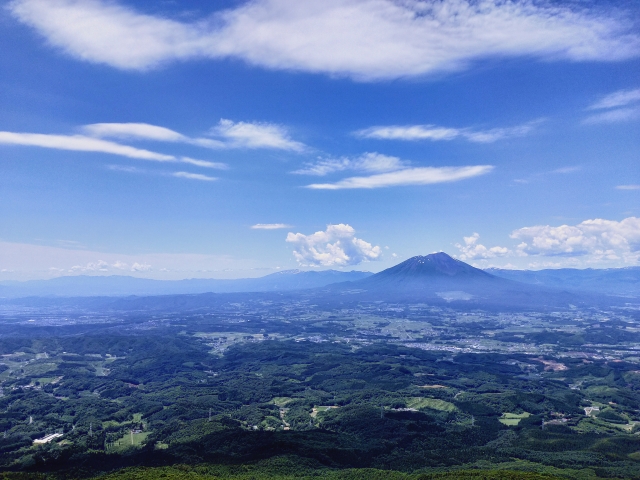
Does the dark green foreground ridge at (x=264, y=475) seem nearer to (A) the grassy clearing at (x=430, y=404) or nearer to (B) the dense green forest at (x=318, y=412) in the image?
(B) the dense green forest at (x=318, y=412)

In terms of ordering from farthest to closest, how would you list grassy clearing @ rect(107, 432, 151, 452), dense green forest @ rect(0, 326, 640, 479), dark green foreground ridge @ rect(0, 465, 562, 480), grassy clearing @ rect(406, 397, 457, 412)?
1. grassy clearing @ rect(406, 397, 457, 412)
2. grassy clearing @ rect(107, 432, 151, 452)
3. dense green forest @ rect(0, 326, 640, 479)
4. dark green foreground ridge @ rect(0, 465, 562, 480)

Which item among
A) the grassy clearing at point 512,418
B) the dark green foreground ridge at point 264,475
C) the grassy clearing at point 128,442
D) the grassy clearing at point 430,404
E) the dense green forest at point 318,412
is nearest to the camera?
the dark green foreground ridge at point 264,475

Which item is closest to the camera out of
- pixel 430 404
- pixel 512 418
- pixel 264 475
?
pixel 264 475

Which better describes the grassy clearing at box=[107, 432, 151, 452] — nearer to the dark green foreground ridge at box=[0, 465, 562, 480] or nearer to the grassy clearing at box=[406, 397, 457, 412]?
the dark green foreground ridge at box=[0, 465, 562, 480]

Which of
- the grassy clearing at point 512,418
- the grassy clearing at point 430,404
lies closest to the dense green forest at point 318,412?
the grassy clearing at point 512,418

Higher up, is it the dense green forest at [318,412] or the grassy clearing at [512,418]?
the dense green forest at [318,412]

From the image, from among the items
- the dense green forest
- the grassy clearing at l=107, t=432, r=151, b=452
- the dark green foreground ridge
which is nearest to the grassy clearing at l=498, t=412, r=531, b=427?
the dense green forest

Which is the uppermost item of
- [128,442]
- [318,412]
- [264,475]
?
[264,475]

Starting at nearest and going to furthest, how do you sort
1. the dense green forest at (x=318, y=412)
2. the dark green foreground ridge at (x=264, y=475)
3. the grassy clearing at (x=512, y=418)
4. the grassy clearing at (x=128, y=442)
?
the dark green foreground ridge at (x=264, y=475) → the dense green forest at (x=318, y=412) → the grassy clearing at (x=128, y=442) → the grassy clearing at (x=512, y=418)

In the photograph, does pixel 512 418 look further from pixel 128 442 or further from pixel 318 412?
pixel 128 442

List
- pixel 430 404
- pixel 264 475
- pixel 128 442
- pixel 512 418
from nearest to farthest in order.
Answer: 1. pixel 264 475
2. pixel 128 442
3. pixel 512 418
4. pixel 430 404

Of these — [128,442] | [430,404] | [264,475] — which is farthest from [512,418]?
[128,442]

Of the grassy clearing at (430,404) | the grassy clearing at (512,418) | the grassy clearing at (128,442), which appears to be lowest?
the grassy clearing at (512,418)
